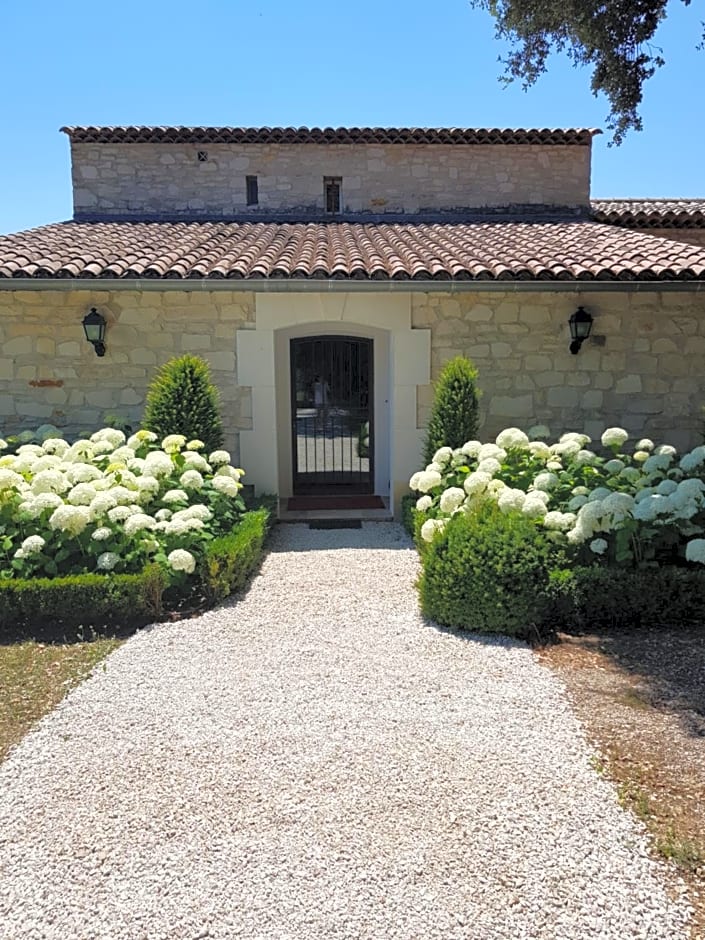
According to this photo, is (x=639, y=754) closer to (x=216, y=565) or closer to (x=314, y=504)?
(x=216, y=565)

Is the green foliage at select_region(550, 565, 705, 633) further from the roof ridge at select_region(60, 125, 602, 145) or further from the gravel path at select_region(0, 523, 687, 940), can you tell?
the roof ridge at select_region(60, 125, 602, 145)

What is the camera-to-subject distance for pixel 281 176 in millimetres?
12547

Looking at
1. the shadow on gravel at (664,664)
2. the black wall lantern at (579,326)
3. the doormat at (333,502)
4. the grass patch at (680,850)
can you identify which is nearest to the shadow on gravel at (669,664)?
the shadow on gravel at (664,664)

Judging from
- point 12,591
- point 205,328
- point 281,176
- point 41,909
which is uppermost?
point 281,176

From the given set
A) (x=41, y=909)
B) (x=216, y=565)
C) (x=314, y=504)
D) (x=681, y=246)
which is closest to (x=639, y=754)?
(x=41, y=909)

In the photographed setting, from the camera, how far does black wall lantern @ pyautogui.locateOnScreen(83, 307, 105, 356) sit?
7.78 metres

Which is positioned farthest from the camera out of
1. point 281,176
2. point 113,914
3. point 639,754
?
point 281,176

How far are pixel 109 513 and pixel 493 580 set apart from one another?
307 centimetres

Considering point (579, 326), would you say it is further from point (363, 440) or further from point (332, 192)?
Answer: point (332, 192)

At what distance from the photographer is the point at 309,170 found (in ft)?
41.1

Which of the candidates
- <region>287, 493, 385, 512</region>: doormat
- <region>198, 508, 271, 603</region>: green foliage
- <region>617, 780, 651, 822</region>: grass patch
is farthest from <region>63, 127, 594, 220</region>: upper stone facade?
<region>617, 780, 651, 822</region>: grass patch

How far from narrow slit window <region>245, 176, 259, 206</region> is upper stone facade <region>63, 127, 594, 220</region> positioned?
2 cm

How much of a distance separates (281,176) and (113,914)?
1246 cm

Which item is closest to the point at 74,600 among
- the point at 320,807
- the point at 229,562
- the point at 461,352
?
the point at 229,562
